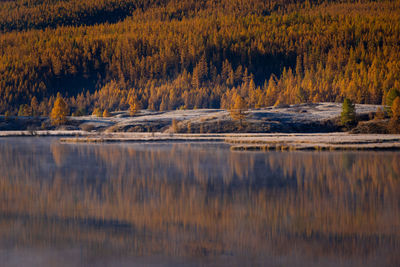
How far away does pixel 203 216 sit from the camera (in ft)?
62.7

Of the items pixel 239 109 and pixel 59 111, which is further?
pixel 59 111

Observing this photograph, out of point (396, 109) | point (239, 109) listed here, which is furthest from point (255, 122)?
point (396, 109)

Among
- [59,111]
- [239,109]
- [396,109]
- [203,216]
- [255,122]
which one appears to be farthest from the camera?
[59,111]

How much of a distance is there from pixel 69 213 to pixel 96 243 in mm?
4705

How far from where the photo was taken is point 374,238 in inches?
624

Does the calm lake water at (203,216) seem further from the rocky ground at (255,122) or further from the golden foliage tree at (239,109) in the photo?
the golden foliage tree at (239,109)

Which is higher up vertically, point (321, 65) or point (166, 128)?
point (321, 65)

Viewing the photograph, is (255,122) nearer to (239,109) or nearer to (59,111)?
(239,109)

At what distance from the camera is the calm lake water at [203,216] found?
567 inches

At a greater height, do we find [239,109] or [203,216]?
[203,216]

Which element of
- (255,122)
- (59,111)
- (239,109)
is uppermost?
(239,109)

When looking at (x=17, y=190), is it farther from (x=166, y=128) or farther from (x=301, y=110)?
(x=301, y=110)

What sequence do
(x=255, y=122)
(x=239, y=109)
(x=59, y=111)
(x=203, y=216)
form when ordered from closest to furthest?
(x=203, y=216) < (x=239, y=109) < (x=255, y=122) < (x=59, y=111)

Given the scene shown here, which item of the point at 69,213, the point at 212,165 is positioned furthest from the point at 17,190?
the point at 212,165
